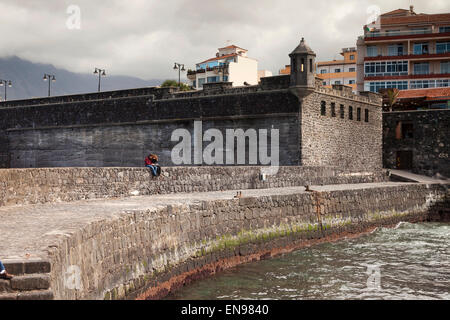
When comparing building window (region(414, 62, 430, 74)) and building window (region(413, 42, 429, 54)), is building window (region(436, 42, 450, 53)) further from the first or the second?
building window (region(414, 62, 430, 74))

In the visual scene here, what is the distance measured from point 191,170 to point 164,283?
22.5ft

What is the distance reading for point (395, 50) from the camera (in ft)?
171

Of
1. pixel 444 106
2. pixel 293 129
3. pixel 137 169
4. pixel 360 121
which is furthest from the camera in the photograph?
pixel 444 106

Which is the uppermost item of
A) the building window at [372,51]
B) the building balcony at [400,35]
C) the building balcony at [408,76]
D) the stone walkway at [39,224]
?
the building balcony at [400,35]

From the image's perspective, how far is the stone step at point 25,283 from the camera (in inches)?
182

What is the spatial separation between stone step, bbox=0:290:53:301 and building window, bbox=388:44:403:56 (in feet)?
171

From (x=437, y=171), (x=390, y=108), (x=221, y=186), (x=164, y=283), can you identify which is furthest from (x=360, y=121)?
Answer: (x=164, y=283)

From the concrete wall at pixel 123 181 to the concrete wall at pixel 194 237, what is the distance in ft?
8.37

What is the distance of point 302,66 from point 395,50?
1170 inches

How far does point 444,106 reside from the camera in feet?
130

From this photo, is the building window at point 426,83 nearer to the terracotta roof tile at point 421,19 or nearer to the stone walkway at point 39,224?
the terracotta roof tile at point 421,19

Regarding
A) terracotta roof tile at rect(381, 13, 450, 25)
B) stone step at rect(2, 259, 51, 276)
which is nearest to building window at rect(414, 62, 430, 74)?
terracotta roof tile at rect(381, 13, 450, 25)

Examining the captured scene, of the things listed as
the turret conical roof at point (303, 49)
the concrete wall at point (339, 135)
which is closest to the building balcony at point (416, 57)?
the concrete wall at point (339, 135)

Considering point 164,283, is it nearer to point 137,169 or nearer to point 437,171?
point 137,169
